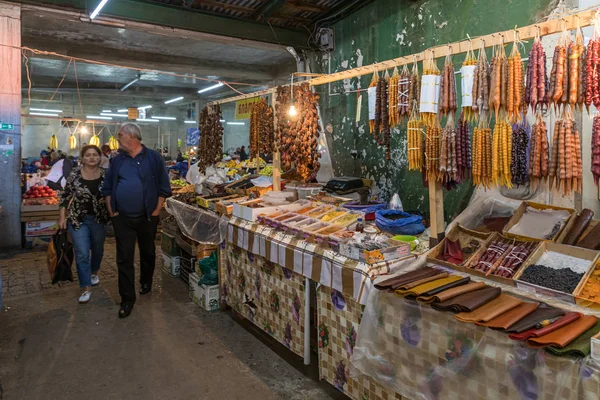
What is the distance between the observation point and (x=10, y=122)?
21.9 feet

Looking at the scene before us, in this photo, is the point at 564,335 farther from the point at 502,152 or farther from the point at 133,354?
the point at 133,354

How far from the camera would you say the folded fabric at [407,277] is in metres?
2.41

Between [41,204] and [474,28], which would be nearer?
[474,28]

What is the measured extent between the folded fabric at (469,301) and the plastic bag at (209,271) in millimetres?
2882

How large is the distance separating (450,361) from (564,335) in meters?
0.55

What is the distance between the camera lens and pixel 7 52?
21.0 ft

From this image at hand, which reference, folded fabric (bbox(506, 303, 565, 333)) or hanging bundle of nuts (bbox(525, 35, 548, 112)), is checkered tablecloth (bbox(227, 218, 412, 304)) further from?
hanging bundle of nuts (bbox(525, 35, 548, 112))

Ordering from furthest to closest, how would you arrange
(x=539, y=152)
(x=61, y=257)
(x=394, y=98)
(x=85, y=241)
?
1. (x=85, y=241)
2. (x=61, y=257)
3. (x=394, y=98)
4. (x=539, y=152)

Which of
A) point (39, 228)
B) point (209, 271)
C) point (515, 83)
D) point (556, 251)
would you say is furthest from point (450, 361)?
point (39, 228)

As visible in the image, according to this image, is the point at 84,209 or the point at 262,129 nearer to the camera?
the point at 84,209

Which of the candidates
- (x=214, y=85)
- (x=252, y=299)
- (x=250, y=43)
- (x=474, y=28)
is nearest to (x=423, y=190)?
(x=474, y=28)

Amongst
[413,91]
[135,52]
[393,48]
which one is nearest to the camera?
[413,91]

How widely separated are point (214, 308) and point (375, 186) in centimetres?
276

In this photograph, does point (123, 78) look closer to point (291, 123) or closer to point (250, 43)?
point (250, 43)
